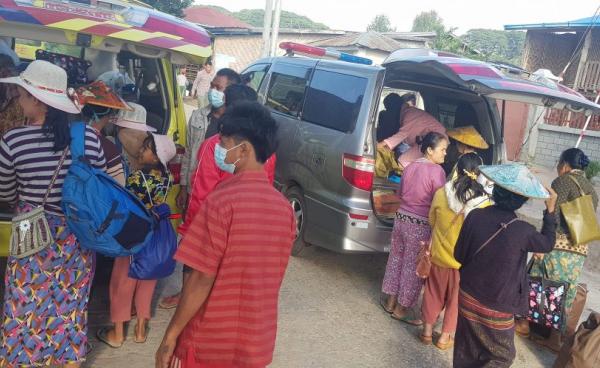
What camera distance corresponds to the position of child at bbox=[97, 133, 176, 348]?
343cm

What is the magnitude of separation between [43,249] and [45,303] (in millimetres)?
279

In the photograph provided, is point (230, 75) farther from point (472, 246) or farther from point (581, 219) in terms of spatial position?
point (581, 219)

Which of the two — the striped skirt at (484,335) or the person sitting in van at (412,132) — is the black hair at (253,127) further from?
the person sitting in van at (412,132)

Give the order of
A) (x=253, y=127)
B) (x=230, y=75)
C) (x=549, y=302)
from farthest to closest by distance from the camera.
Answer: (x=230, y=75)
(x=549, y=302)
(x=253, y=127)

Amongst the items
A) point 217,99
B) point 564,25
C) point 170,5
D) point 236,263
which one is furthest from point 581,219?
point 170,5

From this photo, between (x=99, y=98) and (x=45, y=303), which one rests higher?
(x=99, y=98)

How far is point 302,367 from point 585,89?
14.0 m

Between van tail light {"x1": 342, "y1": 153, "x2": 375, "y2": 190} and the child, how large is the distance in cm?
164

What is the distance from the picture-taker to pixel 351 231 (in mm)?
4594

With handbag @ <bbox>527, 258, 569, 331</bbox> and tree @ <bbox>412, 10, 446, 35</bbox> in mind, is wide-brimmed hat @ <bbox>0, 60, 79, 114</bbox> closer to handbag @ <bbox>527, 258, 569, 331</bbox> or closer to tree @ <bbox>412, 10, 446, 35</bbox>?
handbag @ <bbox>527, 258, 569, 331</bbox>

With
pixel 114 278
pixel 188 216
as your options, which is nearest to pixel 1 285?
pixel 114 278

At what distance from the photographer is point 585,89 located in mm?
14484

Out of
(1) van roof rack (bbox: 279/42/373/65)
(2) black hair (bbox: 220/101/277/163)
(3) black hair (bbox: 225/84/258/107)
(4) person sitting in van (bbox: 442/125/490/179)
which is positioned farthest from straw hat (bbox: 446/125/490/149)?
(2) black hair (bbox: 220/101/277/163)

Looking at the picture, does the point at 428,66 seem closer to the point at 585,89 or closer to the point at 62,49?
the point at 62,49
